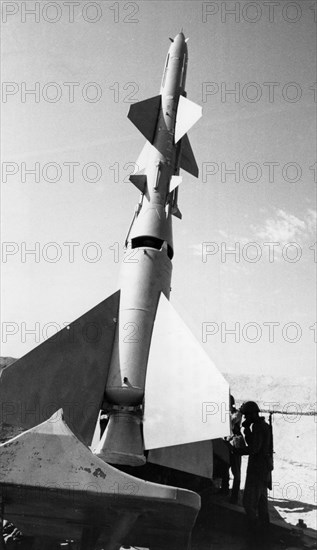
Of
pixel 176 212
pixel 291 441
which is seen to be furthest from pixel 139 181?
pixel 291 441

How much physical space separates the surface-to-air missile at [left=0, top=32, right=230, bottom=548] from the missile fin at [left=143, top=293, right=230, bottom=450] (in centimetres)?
1

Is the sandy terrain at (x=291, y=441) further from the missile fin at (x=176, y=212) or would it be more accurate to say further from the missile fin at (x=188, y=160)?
the missile fin at (x=188, y=160)

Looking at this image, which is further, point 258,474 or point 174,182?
point 174,182

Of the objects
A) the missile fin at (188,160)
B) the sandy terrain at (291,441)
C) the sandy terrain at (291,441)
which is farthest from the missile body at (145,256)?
the sandy terrain at (291,441)

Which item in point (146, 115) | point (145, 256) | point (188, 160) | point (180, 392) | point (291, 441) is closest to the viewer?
point (180, 392)

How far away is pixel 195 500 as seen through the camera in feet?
10.7

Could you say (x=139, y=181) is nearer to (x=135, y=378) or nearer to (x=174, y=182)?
(x=174, y=182)

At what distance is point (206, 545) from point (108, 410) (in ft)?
6.60

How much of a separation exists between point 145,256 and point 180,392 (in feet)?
6.76

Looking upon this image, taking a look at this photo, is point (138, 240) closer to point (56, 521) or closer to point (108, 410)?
point (108, 410)

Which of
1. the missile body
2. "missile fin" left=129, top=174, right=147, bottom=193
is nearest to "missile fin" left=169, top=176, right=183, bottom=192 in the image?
the missile body

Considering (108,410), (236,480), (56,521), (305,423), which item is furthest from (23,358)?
(305,423)

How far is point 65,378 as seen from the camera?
622 cm

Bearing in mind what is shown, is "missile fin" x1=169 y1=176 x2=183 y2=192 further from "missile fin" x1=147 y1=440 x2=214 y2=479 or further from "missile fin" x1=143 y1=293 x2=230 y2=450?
"missile fin" x1=147 y1=440 x2=214 y2=479
